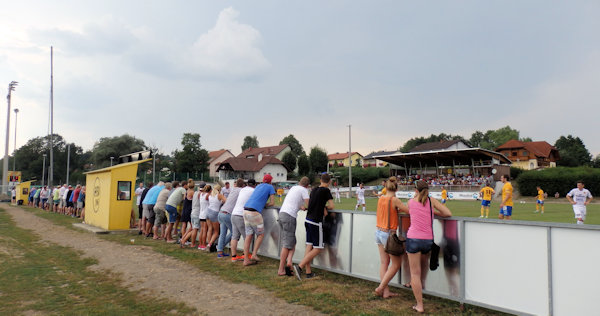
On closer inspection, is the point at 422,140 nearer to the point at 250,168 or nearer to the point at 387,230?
the point at 250,168

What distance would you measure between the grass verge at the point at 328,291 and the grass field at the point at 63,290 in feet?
5.12

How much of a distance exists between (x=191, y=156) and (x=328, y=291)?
241 feet

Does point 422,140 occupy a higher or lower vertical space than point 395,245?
higher

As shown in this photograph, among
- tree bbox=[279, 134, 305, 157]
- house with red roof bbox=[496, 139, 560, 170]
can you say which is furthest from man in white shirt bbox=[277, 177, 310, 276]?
tree bbox=[279, 134, 305, 157]

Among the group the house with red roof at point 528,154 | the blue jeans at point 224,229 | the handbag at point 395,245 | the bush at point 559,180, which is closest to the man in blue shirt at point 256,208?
the blue jeans at point 224,229

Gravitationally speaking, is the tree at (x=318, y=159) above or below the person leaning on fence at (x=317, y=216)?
above

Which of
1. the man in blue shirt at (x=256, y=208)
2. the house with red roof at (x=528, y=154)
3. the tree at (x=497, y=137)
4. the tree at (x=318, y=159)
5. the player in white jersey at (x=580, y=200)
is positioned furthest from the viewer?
the tree at (x=497, y=137)

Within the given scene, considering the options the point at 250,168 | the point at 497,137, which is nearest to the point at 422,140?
the point at 497,137

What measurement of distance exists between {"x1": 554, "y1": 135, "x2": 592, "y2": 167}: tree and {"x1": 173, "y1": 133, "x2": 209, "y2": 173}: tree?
79921 millimetres

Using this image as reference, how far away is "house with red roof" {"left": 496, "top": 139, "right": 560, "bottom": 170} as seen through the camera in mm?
75312

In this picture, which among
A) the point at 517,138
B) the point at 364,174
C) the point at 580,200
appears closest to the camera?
the point at 580,200

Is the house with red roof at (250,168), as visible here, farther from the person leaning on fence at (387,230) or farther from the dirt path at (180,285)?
the person leaning on fence at (387,230)

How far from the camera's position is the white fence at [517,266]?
391cm

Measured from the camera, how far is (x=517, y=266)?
4.39m
